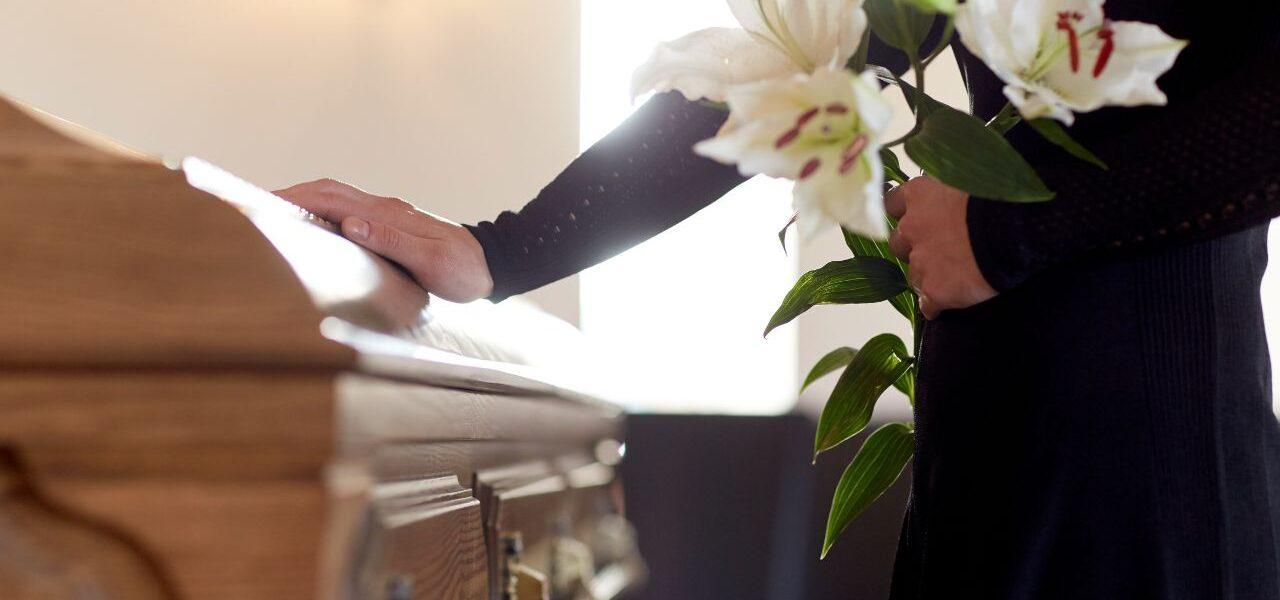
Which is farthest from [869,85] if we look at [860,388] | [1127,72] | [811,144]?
[860,388]

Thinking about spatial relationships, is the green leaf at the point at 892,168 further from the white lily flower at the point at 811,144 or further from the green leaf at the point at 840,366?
the white lily flower at the point at 811,144

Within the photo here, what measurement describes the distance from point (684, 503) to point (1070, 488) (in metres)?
2.00

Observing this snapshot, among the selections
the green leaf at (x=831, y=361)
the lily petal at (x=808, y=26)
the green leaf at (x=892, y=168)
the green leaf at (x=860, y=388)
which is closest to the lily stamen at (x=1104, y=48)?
the lily petal at (x=808, y=26)

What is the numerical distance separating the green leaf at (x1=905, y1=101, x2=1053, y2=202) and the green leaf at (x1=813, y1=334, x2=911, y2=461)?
1.12 feet

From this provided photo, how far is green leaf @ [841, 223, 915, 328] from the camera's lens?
0.85 m

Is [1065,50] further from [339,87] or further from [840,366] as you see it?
[339,87]

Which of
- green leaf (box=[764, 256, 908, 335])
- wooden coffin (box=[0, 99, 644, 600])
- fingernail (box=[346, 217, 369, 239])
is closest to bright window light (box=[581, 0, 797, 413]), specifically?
green leaf (box=[764, 256, 908, 335])

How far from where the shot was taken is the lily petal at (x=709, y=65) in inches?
21.8

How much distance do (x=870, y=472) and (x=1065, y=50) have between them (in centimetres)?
49

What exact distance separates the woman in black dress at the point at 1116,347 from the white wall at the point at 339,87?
2.00 m

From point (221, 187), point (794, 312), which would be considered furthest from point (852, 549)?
point (221, 187)

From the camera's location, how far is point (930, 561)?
2.52 feet

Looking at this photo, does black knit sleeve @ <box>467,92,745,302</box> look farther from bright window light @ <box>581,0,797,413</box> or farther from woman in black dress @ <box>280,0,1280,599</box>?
bright window light @ <box>581,0,797,413</box>

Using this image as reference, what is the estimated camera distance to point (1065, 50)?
1.64 ft
